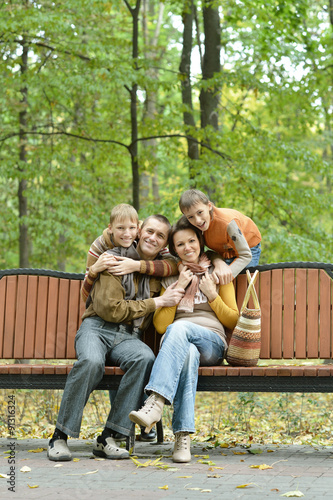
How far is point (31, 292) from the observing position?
18.7 ft

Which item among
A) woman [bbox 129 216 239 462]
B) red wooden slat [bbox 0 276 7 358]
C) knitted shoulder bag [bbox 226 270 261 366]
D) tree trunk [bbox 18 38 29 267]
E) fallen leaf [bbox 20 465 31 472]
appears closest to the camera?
fallen leaf [bbox 20 465 31 472]

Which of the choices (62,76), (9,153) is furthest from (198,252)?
(9,153)

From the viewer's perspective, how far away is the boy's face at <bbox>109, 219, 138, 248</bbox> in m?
4.95

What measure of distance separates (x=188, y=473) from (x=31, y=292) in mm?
2297

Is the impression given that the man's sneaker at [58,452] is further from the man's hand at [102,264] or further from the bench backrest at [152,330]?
the man's hand at [102,264]

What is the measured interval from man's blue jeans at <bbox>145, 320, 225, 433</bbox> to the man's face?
65cm

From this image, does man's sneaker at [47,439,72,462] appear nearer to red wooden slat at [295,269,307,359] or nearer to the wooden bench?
the wooden bench

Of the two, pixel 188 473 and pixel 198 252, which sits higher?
pixel 198 252

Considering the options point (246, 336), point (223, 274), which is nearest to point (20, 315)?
point (223, 274)

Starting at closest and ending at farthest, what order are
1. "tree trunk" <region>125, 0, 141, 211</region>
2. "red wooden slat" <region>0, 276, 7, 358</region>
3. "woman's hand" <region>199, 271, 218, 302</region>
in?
"woman's hand" <region>199, 271, 218, 302</region> < "red wooden slat" <region>0, 276, 7, 358</region> < "tree trunk" <region>125, 0, 141, 211</region>

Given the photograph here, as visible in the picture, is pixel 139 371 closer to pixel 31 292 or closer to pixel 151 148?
pixel 31 292

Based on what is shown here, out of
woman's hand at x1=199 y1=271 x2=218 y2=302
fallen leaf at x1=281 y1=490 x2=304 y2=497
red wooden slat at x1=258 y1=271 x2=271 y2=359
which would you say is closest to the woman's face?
woman's hand at x1=199 y1=271 x2=218 y2=302

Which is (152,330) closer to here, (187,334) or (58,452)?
(187,334)

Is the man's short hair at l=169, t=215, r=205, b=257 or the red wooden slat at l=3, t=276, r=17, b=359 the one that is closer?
the man's short hair at l=169, t=215, r=205, b=257
